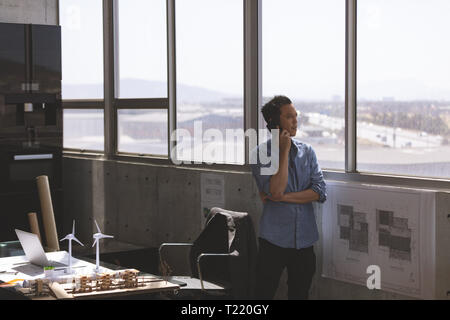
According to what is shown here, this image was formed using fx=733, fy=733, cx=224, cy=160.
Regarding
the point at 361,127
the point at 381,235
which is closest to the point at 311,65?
the point at 361,127

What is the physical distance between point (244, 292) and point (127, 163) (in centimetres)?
241

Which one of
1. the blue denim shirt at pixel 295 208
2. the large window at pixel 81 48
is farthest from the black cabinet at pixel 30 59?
the blue denim shirt at pixel 295 208

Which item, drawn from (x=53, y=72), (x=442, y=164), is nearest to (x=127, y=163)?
(x=53, y=72)

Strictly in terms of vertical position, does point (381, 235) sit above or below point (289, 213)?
below

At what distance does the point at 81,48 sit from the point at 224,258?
11.5 ft

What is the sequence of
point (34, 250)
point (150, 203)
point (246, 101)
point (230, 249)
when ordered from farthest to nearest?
1. point (150, 203)
2. point (246, 101)
3. point (230, 249)
4. point (34, 250)

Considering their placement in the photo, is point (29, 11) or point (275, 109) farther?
point (29, 11)

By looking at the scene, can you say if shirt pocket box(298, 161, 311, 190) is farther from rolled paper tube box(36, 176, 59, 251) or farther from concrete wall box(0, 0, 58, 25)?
concrete wall box(0, 0, 58, 25)

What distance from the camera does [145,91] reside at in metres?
6.90

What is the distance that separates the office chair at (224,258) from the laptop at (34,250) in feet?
3.13

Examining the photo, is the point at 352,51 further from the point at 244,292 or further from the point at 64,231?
the point at 64,231

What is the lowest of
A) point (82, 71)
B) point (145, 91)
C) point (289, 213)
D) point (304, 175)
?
point (289, 213)

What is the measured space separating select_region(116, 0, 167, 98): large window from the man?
2.11 m

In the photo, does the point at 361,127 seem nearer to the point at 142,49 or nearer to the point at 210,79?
the point at 210,79
